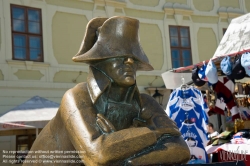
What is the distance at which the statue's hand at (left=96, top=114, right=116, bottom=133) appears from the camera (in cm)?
154

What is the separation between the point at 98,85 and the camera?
1.70 m

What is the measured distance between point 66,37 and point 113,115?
29.0 ft

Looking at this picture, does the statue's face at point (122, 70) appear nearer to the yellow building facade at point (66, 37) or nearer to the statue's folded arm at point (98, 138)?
the statue's folded arm at point (98, 138)

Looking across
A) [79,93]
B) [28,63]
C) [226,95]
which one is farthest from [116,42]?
[28,63]

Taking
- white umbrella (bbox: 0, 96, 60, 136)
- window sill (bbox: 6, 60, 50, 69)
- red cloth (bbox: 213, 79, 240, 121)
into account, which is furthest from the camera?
window sill (bbox: 6, 60, 50, 69)

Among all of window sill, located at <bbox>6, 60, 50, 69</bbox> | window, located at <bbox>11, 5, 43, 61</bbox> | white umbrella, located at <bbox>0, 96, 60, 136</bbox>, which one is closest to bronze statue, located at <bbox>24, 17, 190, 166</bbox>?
white umbrella, located at <bbox>0, 96, 60, 136</bbox>

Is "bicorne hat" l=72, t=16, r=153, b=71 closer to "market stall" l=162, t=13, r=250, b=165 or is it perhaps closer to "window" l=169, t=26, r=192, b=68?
"market stall" l=162, t=13, r=250, b=165

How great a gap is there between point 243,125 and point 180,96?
123 cm

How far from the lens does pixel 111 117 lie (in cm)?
170

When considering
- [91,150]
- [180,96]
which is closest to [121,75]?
[91,150]

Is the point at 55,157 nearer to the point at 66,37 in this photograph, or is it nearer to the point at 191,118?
the point at 191,118

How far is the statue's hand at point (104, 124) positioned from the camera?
60.7 inches

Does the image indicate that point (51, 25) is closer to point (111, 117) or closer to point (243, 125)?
point (243, 125)

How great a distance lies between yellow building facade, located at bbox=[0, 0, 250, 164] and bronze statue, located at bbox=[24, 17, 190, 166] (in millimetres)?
7837
